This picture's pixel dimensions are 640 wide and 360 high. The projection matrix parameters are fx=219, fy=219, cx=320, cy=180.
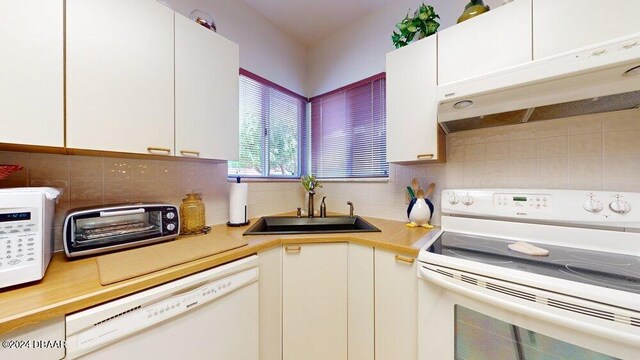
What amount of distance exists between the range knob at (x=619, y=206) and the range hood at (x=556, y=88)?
1.40 feet

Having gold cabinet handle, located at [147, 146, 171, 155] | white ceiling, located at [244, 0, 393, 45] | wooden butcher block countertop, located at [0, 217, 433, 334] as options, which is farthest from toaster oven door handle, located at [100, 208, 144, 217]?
white ceiling, located at [244, 0, 393, 45]

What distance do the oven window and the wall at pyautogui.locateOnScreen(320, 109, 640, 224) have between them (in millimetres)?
747

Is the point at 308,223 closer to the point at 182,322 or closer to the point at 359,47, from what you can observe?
the point at 182,322

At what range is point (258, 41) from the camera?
1873 millimetres

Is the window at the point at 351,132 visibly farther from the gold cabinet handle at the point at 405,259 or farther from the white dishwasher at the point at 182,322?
the white dishwasher at the point at 182,322

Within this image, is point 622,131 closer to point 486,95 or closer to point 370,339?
point 486,95

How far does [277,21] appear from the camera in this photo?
1981 millimetres

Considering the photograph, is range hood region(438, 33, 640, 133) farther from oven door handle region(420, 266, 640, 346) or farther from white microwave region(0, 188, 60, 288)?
white microwave region(0, 188, 60, 288)

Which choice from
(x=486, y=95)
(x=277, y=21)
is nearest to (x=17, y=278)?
(x=486, y=95)

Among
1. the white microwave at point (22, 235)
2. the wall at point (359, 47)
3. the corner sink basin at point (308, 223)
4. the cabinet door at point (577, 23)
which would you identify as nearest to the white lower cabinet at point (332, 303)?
the corner sink basin at point (308, 223)

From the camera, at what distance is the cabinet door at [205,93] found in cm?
112

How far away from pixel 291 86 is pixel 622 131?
218 cm

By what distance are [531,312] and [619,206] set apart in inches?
28.9

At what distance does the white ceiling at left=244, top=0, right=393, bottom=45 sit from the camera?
1.79m
